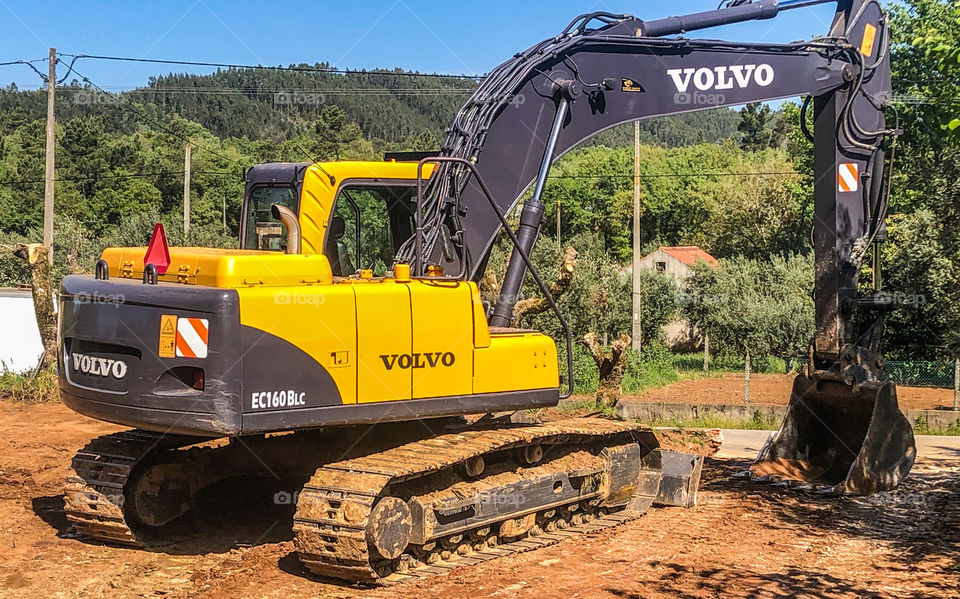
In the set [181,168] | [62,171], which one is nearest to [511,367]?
[181,168]

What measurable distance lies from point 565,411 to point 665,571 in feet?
33.4

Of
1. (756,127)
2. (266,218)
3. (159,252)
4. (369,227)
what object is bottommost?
(159,252)

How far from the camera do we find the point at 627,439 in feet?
31.9

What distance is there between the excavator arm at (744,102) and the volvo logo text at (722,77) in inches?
0.5

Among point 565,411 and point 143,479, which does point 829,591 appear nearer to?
point 143,479

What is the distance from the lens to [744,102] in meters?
9.94

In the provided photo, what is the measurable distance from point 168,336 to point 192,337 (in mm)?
190

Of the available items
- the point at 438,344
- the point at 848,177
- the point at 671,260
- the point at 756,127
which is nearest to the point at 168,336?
the point at 438,344

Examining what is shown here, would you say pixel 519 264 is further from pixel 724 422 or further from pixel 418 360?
pixel 724 422

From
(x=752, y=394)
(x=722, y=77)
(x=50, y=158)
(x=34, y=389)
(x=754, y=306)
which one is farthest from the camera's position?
(x=754, y=306)

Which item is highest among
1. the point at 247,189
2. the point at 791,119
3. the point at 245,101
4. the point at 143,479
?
the point at 245,101

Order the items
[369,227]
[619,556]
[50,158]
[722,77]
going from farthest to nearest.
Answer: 1. [50,158]
2. [722,77]
3. [369,227]
4. [619,556]

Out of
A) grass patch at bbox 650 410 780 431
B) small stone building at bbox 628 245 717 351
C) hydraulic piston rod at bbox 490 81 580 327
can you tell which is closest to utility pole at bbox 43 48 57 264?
grass patch at bbox 650 410 780 431

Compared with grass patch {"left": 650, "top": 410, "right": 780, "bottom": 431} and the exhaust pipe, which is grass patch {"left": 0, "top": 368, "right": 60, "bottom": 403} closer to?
grass patch {"left": 650, "top": 410, "right": 780, "bottom": 431}
